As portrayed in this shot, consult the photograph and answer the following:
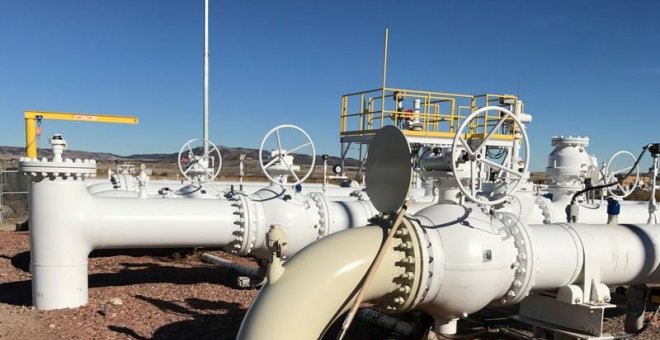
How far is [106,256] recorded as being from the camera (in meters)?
9.52

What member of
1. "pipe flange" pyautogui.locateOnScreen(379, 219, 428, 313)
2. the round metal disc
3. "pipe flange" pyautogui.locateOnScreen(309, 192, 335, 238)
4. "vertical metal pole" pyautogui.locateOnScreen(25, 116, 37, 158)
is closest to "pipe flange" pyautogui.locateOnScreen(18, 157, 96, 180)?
"pipe flange" pyautogui.locateOnScreen(309, 192, 335, 238)

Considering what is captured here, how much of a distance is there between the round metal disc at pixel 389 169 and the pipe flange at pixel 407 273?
0.72ft

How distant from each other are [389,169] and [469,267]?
32.8 inches

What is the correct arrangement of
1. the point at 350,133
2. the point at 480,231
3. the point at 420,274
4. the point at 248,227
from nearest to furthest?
the point at 420,274
the point at 480,231
the point at 248,227
the point at 350,133

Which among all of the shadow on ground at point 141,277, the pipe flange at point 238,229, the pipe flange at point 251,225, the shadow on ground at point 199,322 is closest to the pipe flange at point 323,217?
the pipe flange at point 251,225

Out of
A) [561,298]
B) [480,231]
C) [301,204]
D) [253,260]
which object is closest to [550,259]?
[561,298]

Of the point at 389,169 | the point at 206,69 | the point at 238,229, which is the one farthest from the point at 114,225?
the point at 206,69

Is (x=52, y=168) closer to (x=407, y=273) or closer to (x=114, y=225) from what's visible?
(x=114, y=225)

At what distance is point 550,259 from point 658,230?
1.47 meters

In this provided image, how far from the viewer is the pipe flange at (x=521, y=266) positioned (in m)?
3.87

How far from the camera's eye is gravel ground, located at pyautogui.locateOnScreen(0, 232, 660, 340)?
5.22 meters

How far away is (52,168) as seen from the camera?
18.0 ft

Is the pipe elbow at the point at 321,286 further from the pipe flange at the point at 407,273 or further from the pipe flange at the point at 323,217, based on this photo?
the pipe flange at the point at 323,217

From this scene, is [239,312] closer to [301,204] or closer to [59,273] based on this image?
[301,204]
